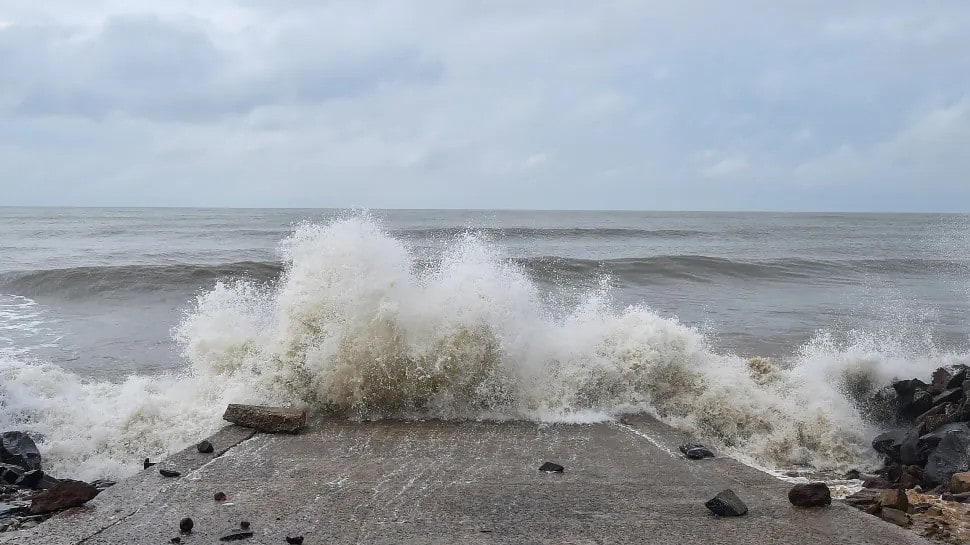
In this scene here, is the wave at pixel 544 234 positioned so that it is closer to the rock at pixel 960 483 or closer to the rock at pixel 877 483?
the rock at pixel 877 483

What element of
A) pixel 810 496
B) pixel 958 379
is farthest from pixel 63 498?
pixel 958 379

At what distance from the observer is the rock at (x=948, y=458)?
5012 mm

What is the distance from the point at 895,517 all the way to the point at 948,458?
1.67 meters

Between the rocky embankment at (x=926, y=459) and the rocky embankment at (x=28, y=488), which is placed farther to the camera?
the rocky embankment at (x=926, y=459)

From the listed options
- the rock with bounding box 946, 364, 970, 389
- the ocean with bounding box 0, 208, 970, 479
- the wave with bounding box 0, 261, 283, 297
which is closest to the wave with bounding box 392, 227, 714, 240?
the wave with bounding box 0, 261, 283, 297

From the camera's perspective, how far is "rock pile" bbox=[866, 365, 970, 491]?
201 inches

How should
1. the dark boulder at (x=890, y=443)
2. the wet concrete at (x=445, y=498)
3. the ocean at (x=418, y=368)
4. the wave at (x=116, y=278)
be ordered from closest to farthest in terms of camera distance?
the wet concrete at (x=445, y=498) → the dark boulder at (x=890, y=443) → the ocean at (x=418, y=368) → the wave at (x=116, y=278)

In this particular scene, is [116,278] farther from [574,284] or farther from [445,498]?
[445,498]

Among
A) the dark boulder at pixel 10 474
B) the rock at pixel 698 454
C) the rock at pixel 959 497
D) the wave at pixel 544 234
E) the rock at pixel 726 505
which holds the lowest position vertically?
the dark boulder at pixel 10 474

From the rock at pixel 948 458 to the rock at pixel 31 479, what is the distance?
6416 millimetres

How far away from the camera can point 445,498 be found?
398cm

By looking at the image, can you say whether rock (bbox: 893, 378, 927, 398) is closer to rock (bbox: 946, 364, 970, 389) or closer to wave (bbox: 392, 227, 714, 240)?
rock (bbox: 946, 364, 970, 389)

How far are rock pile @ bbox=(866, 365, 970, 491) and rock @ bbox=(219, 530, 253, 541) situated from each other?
14.7ft

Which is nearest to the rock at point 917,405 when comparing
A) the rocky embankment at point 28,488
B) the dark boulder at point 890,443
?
the dark boulder at point 890,443
